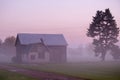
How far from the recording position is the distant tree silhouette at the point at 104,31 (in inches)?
3627

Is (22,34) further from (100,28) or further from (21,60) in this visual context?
(100,28)

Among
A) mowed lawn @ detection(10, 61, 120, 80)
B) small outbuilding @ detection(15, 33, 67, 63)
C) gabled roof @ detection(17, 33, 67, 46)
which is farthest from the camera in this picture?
gabled roof @ detection(17, 33, 67, 46)

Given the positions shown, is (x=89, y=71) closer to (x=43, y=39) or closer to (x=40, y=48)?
(x=40, y=48)

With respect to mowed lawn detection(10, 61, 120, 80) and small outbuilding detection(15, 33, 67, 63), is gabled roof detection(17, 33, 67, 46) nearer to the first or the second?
small outbuilding detection(15, 33, 67, 63)

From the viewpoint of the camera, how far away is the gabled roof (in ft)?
302

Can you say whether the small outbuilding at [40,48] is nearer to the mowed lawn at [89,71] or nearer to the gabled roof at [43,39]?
the gabled roof at [43,39]

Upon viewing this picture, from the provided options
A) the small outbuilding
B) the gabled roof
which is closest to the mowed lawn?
the small outbuilding

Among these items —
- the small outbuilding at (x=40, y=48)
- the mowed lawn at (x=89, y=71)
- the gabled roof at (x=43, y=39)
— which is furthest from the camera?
the gabled roof at (x=43, y=39)

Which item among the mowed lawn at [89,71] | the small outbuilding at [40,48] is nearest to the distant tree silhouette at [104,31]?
the small outbuilding at [40,48]

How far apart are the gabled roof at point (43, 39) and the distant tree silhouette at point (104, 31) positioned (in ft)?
33.1

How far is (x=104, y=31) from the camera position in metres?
92.8

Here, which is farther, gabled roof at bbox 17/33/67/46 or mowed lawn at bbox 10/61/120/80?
gabled roof at bbox 17/33/67/46

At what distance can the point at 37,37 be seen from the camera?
95438 mm

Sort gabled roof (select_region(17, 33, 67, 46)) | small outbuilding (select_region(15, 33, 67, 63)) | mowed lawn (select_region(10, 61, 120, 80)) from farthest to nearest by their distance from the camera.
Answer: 1. gabled roof (select_region(17, 33, 67, 46))
2. small outbuilding (select_region(15, 33, 67, 63))
3. mowed lawn (select_region(10, 61, 120, 80))
